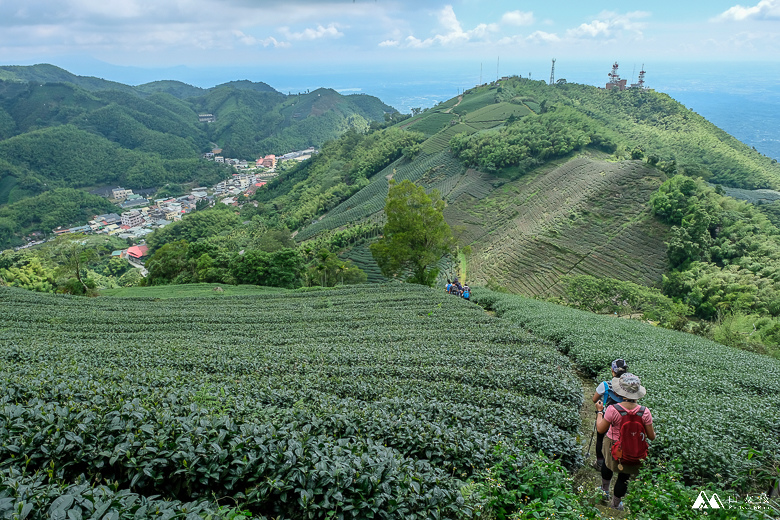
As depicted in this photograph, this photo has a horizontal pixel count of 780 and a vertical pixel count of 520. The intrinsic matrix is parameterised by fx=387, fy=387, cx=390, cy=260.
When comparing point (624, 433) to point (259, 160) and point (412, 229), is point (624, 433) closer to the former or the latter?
point (412, 229)

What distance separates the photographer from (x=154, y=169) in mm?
132750

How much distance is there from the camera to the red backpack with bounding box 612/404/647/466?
543 cm

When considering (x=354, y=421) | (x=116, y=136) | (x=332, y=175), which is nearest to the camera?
(x=354, y=421)

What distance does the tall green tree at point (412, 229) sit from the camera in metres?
24.2

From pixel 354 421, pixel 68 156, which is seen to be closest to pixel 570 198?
pixel 354 421

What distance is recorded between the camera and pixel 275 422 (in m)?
5.30

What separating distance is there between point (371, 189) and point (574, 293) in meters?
47.2

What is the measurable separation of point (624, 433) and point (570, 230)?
3428cm

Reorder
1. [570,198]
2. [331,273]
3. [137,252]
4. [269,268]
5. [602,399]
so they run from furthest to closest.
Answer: [137,252] → [570,198] → [331,273] → [269,268] → [602,399]

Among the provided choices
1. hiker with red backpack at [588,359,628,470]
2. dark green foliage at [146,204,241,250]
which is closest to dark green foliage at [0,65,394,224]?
dark green foliage at [146,204,241,250]

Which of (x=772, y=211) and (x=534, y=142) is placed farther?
(x=534, y=142)

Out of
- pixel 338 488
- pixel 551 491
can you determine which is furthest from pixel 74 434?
pixel 551 491

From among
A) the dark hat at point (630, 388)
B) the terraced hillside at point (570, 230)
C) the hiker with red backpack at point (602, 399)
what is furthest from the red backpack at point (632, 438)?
the terraced hillside at point (570, 230)

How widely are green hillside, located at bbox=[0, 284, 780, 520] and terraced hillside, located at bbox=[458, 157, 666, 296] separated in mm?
18735
